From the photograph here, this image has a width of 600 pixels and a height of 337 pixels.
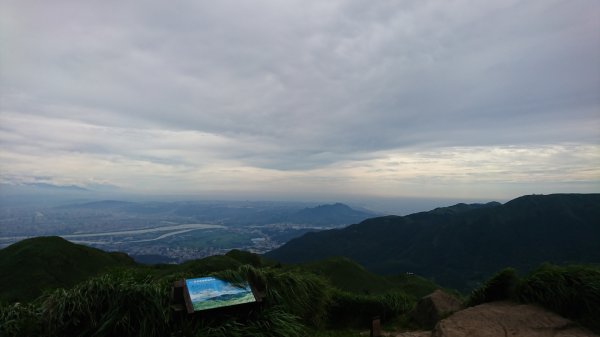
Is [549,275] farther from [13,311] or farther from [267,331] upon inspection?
[13,311]

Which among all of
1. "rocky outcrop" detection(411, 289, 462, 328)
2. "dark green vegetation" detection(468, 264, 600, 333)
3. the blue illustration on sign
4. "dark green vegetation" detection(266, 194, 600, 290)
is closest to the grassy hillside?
"dark green vegetation" detection(468, 264, 600, 333)

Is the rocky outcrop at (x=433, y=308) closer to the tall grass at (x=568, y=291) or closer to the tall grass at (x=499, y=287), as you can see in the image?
the tall grass at (x=499, y=287)

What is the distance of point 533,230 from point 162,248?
143m

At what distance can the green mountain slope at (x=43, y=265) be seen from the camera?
19.7m

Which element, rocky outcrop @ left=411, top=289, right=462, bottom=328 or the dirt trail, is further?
rocky outcrop @ left=411, top=289, right=462, bottom=328

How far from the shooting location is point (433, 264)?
4956 inches

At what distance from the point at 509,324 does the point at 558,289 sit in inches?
72.0

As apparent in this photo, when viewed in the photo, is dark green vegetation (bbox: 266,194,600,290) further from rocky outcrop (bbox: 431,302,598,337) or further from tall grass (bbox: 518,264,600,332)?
rocky outcrop (bbox: 431,302,598,337)

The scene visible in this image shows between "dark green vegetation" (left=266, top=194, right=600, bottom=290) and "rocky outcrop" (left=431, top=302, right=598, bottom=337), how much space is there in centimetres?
9597

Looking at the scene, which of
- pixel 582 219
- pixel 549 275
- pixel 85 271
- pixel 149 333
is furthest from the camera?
pixel 582 219

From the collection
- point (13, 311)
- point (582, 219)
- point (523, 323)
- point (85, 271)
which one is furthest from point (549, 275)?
point (582, 219)

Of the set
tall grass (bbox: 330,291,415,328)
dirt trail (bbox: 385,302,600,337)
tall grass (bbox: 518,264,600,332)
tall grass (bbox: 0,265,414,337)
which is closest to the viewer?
tall grass (bbox: 0,265,414,337)

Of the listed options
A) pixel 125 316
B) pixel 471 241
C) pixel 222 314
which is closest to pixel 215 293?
pixel 222 314

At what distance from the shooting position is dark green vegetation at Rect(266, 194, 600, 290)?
116m
